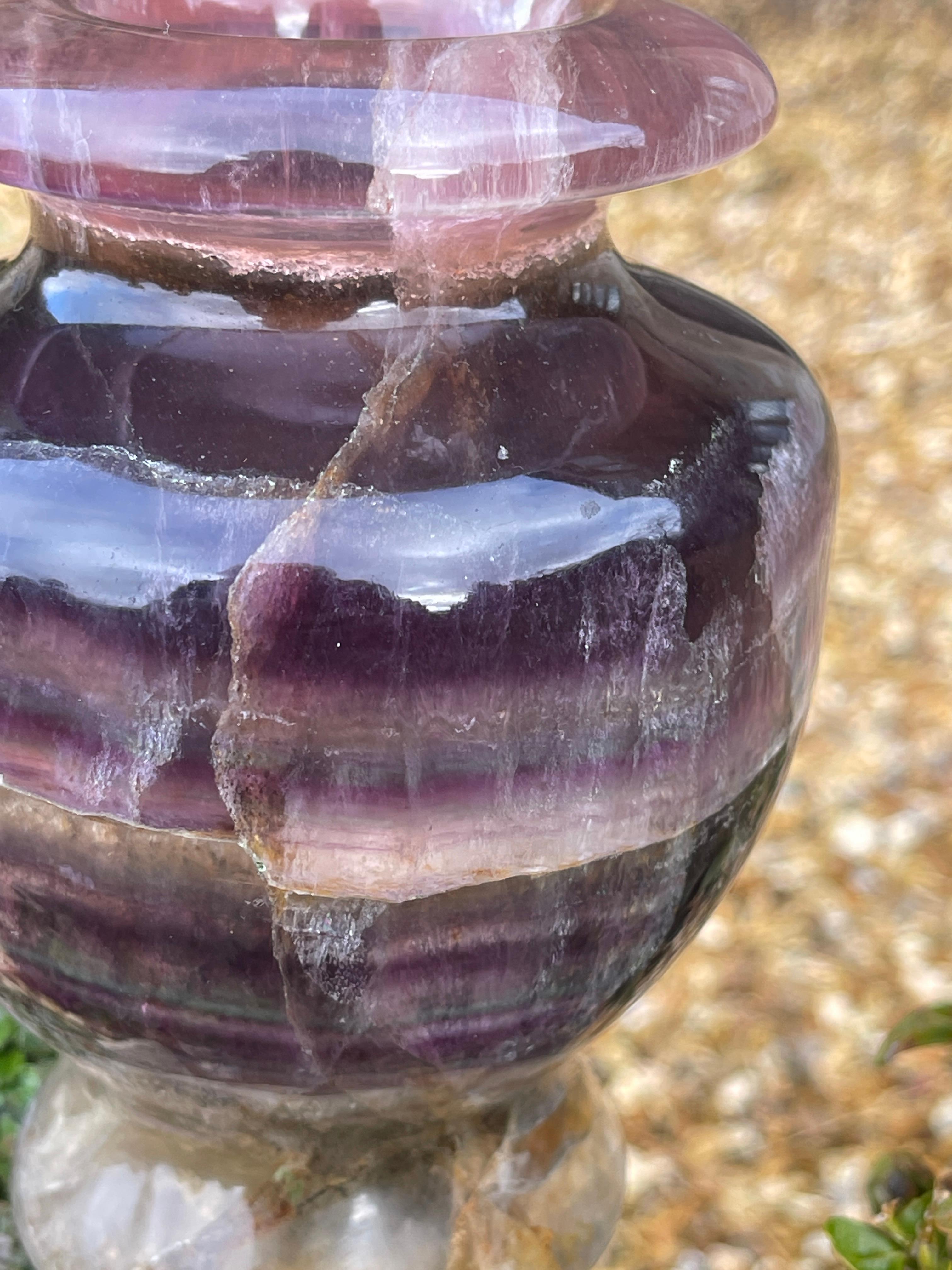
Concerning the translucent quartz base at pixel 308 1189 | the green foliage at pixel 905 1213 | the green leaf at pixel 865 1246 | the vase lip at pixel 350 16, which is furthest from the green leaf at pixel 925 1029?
the vase lip at pixel 350 16

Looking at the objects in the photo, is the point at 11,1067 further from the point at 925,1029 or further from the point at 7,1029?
the point at 925,1029

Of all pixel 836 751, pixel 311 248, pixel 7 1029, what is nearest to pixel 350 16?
pixel 311 248

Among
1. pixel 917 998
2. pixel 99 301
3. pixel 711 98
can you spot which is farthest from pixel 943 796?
pixel 99 301

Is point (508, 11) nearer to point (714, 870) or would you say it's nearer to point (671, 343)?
point (671, 343)

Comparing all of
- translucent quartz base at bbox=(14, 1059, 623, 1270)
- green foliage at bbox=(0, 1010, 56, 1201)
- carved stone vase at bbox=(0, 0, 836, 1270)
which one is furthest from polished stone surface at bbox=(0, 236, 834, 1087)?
green foliage at bbox=(0, 1010, 56, 1201)

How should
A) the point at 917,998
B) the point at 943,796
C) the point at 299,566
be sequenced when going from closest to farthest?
the point at 299,566 → the point at 917,998 → the point at 943,796

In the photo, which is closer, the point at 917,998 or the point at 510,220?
the point at 510,220

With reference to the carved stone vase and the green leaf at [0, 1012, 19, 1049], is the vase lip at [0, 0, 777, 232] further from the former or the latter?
the green leaf at [0, 1012, 19, 1049]
